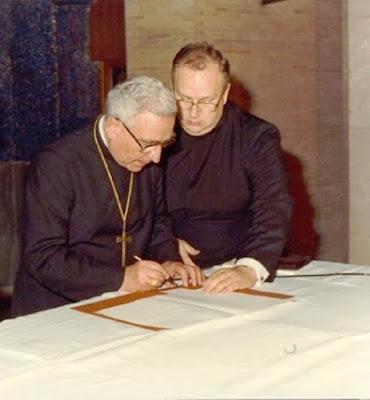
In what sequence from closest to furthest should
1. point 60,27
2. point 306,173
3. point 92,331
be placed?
point 92,331, point 306,173, point 60,27

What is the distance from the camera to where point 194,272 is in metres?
3.11

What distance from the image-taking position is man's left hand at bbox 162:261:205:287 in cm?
310

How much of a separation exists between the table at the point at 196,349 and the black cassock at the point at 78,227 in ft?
0.58

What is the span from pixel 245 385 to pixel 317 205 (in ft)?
19.4

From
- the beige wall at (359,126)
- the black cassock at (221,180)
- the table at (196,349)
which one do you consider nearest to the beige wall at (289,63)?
the beige wall at (359,126)

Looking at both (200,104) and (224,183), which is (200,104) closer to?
(200,104)

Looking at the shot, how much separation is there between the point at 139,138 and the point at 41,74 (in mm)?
7284

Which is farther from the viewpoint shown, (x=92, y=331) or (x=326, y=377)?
(x=92, y=331)

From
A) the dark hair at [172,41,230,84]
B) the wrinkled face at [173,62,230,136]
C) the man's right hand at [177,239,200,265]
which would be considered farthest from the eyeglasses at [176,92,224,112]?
the man's right hand at [177,239,200,265]

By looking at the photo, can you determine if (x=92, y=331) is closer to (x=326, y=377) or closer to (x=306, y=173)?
(x=326, y=377)

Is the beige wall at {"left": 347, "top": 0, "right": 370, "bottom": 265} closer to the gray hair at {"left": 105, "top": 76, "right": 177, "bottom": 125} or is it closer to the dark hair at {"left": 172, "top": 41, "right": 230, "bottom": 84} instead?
the dark hair at {"left": 172, "top": 41, "right": 230, "bottom": 84}

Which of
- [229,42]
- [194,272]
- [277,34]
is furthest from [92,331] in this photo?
[277,34]

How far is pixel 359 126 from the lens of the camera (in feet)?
26.4

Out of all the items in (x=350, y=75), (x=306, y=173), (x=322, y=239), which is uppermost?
(x=350, y=75)
